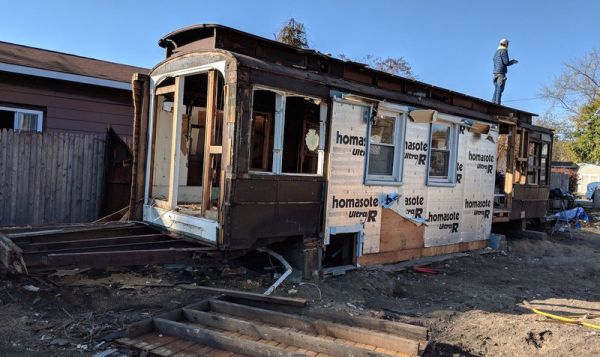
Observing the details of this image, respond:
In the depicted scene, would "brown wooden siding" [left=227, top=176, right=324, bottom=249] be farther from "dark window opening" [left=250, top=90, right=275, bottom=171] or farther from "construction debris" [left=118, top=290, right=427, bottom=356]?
"dark window opening" [left=250, top=90, right=275, bottom=171]

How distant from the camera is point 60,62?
11.0 m

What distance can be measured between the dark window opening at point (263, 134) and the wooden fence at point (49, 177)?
9.59 ft

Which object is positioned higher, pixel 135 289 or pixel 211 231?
pixel 211 231

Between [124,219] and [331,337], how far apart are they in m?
4.89

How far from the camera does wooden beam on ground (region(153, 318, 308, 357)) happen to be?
4262 millimetres

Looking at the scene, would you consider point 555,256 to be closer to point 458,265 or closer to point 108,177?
point 458,265

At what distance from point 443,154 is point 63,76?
7.82 metres

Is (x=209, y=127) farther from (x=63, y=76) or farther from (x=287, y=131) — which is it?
(x=63, y=76)

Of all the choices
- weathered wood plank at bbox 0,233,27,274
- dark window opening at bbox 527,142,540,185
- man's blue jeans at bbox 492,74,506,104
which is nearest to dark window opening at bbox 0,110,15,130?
weathered wood plank at bbox 0,233,27,274

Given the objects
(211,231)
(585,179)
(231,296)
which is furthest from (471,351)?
(585,179)

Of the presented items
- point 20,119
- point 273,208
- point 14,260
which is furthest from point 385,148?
point 20,119

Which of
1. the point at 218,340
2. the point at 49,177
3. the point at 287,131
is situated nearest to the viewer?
the point at 218,340

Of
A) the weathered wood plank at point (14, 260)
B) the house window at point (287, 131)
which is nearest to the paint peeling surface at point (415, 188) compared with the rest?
the house window at point (287, 131)

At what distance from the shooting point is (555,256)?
1130 cm
